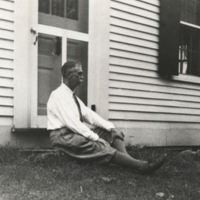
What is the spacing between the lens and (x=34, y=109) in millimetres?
5148

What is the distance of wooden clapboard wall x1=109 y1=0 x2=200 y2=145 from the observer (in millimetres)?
6172

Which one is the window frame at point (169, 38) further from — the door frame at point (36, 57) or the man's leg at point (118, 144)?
the man's leg at point (118, 144)

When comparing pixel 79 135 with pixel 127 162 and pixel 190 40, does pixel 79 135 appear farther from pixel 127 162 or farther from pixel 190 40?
pixel 190 40

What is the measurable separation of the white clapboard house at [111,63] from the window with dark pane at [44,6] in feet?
0.05

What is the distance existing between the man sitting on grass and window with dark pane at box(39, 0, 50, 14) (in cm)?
168

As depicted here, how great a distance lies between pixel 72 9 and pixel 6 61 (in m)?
1.58

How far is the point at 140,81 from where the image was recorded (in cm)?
654

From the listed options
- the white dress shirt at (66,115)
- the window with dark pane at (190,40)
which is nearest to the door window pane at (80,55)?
the white dress shirt at (66,115)

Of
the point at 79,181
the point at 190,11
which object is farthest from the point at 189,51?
the point at 79,181

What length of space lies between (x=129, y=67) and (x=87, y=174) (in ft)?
10.0

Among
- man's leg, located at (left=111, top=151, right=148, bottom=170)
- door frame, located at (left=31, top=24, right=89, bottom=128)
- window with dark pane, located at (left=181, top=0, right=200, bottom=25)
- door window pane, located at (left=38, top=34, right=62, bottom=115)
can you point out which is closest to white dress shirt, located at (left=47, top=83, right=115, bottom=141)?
man's leg, located at (left=111, top=151, right=148, bottom=170)

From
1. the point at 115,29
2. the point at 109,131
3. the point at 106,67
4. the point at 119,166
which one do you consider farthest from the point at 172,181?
the point at 115,29

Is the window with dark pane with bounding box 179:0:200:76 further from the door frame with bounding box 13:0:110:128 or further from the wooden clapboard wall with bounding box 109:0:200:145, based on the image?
the door frame with bounding box 13:0:110:128

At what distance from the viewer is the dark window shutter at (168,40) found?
6723 millimetres
